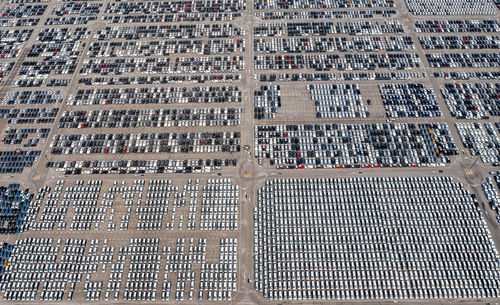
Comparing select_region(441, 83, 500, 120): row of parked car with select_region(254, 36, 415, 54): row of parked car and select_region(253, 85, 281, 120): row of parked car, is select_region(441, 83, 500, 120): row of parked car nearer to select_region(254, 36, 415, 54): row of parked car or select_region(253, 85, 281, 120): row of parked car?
select_region(254, 36, 415, 54): row of parked car

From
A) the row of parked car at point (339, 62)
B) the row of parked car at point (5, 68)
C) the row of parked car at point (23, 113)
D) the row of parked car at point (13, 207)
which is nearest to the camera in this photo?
the row of parked car at point (13, 207)

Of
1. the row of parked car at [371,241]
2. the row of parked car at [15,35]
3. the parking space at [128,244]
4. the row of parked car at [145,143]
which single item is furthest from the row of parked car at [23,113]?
the row of parked car at [371,241]

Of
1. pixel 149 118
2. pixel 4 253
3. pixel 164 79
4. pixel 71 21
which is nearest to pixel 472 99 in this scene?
pixel 164 79

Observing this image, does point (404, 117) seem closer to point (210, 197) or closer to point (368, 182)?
point (368, 182)

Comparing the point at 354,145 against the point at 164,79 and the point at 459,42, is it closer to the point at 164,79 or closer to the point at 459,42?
the point at 459,42

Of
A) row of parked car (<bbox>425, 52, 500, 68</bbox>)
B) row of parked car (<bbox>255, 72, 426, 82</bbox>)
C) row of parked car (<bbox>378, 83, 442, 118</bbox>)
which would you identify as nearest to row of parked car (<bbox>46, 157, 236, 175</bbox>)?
row of parked car (<bbox>255, 72, 426, 82</bbox>)

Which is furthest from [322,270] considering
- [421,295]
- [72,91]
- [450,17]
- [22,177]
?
[450,17]

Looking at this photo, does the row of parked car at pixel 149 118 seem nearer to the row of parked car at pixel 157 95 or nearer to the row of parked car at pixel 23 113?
the row of parked car at pixel 157 95
